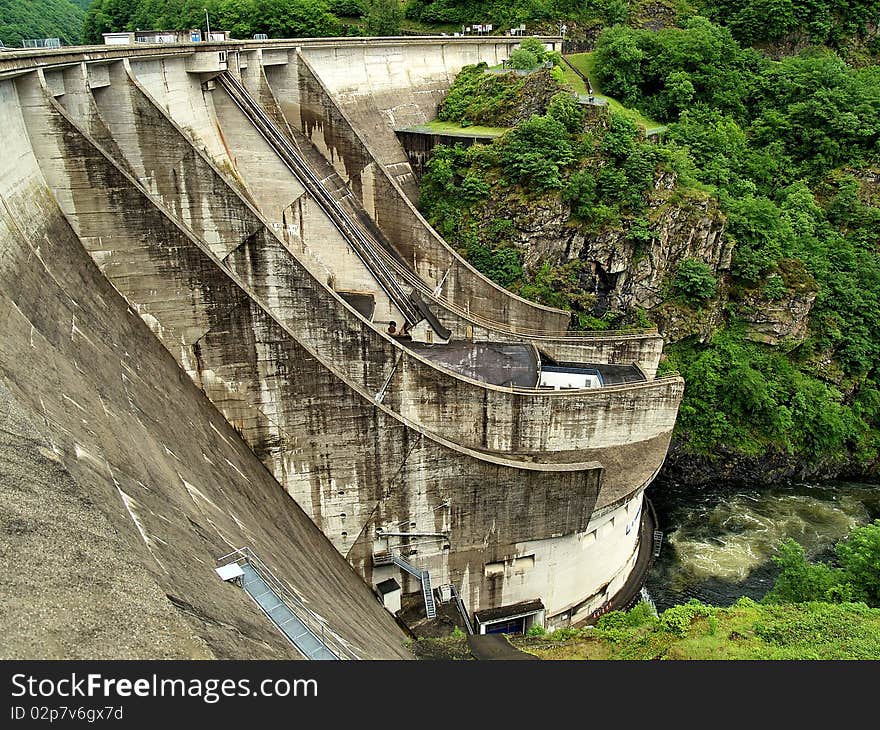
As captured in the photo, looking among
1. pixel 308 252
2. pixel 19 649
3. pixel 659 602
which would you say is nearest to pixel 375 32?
pixel 308 252

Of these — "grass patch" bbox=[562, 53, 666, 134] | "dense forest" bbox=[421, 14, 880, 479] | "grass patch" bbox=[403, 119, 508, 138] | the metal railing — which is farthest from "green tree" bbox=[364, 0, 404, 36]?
the metal railing

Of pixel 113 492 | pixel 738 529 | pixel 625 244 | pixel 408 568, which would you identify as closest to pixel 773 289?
pixel 625 244

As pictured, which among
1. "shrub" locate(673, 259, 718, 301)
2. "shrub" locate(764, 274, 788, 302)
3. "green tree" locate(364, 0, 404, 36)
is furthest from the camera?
"green tree" locate(364, 0, 404, 36)

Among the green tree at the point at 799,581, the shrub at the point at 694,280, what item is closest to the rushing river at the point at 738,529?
the green tree at the point at 799,581

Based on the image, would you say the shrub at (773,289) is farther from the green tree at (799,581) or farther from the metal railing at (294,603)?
the metal railing at (294,603)

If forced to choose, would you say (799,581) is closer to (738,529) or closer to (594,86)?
(738,529)

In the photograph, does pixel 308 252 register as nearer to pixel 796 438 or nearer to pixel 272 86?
pixel 272 86

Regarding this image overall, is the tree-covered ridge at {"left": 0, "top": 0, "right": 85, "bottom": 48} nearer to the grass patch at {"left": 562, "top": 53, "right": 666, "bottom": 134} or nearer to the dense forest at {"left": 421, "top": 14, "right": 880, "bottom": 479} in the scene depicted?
the grass patch at {"left": 562, "top": 53, "right": 666, "bottom": 134}
